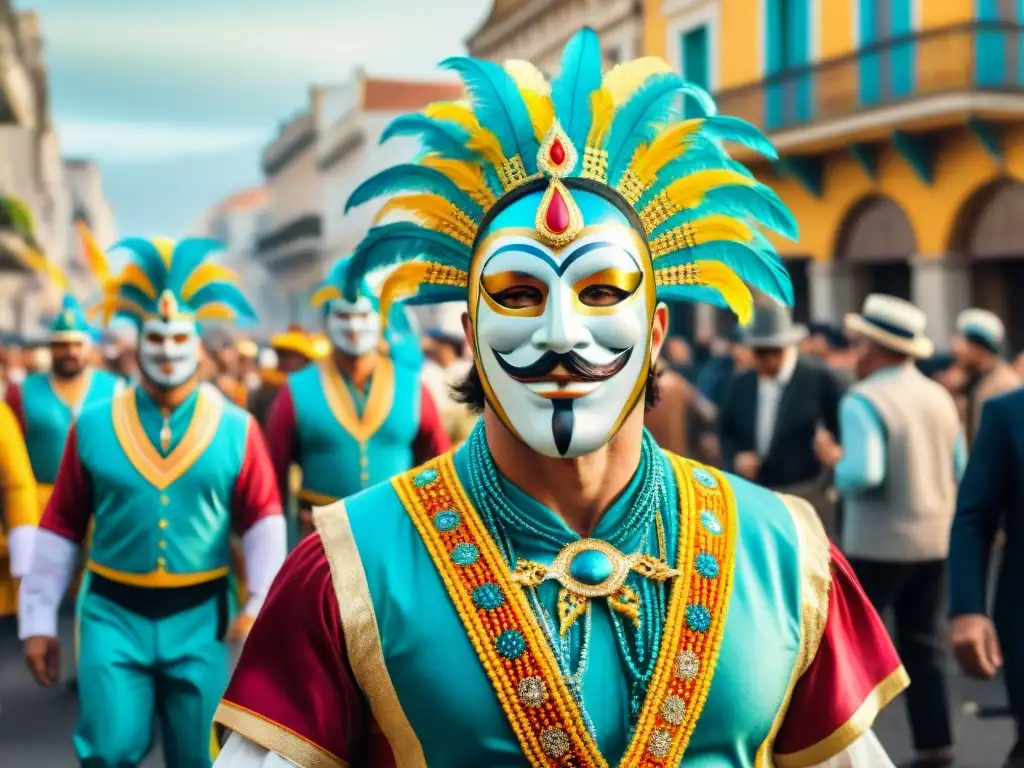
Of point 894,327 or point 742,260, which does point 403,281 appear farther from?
point 894,327

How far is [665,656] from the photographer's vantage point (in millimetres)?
2561

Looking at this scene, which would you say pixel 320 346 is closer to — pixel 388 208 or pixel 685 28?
pixel 388 208

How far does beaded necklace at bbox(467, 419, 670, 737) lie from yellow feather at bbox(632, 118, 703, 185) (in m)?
0.48

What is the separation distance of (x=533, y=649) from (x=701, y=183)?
0.90m

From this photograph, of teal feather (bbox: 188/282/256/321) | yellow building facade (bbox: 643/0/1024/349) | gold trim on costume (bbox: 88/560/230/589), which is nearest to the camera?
gold trim on costume (bbox: 88/560/230/589)

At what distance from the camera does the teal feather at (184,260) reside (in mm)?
5641

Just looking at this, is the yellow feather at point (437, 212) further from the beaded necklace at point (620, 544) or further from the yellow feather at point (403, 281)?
the beaded necklace at point (620, 544)

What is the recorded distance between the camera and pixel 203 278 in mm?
5707

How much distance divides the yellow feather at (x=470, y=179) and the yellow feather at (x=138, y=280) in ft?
10.0

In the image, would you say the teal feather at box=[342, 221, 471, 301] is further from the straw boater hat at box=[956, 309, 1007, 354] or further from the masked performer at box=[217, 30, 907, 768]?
the straw boater hat at box=[956, 309, 1007, 354]

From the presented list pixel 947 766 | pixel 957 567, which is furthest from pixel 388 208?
pixel 947 766

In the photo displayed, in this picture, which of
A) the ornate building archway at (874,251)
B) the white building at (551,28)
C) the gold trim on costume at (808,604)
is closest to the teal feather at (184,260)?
the gold trim on costume at (808,604)

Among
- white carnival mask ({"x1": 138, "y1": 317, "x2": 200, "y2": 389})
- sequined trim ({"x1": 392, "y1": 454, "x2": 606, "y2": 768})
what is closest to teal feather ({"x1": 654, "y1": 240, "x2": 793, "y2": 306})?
sequined trim ({"x1": 392, "y1": 454, "x2": 606, "y2": 768})

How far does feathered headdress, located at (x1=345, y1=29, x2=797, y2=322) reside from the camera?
8.96 feet
